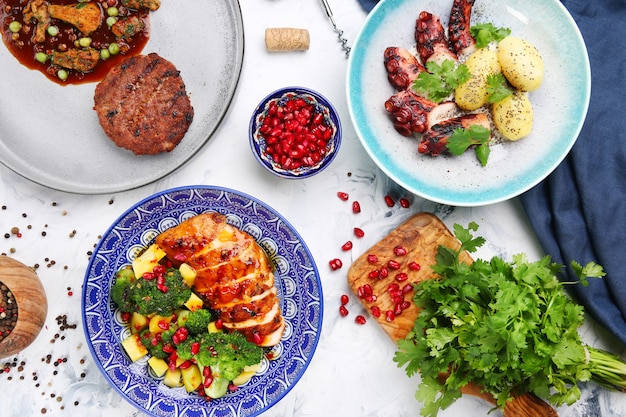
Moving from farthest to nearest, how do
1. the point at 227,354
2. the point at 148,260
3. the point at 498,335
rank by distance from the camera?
the point at 148,260, the point at 227,354, the point at 498,335

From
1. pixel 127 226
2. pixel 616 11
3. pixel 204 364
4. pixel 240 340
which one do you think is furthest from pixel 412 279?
pixel 616 11

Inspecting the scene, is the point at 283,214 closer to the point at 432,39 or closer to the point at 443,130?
the point at 443,130

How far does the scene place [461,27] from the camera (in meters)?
3.76

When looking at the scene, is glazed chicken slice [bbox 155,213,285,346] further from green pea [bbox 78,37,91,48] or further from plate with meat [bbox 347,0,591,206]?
green pea [bbox 78,37,91,48]

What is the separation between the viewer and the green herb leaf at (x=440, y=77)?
364cm

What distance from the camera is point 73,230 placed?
3.98m

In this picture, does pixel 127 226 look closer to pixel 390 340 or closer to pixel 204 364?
pixel 204 364

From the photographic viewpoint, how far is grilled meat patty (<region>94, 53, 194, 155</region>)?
3.71 m

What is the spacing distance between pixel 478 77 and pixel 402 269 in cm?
133

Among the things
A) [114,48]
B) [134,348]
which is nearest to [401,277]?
[134,348]

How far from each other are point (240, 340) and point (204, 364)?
0.82 feet

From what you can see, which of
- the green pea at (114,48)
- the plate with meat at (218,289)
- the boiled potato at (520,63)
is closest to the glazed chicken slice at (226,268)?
the plate with meat at (218,289)

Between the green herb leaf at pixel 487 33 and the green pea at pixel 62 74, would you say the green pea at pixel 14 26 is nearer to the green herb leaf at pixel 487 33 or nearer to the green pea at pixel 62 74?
the green pea at pixel 62 74

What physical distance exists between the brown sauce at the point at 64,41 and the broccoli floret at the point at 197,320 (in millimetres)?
1694
